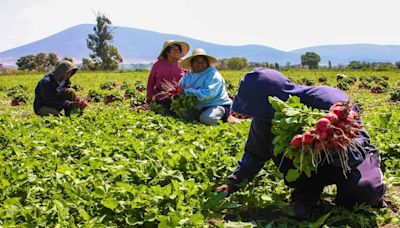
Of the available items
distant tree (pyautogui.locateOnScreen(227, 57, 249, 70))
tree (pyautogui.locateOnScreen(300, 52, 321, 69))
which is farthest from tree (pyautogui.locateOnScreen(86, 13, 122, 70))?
tree (pyautogui.locateOnScreen(300, 52, 321, 69))

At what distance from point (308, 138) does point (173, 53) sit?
5.68 meters

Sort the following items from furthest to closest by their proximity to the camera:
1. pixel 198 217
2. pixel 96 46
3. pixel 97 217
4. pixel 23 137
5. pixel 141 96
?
pixel 96 46
pixel 141 96
pixel 23 137
pixel 97 217
pixel 198 217

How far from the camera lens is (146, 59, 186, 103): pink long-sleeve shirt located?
26.4ft

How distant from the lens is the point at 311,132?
100.0 inches

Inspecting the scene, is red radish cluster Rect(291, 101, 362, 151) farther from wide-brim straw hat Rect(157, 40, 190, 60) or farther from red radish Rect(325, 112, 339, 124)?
wide-brim straw hat Rect(157, 40, 190, 60)

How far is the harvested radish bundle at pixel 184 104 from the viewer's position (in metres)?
7.14

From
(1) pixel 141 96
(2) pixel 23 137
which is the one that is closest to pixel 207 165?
(2) pixel 23 137

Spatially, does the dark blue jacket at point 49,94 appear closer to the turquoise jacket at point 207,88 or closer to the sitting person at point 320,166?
the turquoise jacket at point 207,88

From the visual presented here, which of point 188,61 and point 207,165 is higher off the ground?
point 188,61

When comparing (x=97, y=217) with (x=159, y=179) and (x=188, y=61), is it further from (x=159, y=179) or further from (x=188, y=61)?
(x=188, y=61)

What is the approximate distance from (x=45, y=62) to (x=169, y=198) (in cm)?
7031

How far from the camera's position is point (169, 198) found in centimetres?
290

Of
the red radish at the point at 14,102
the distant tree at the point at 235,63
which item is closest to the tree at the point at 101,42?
the distant tree at the point at 235,63

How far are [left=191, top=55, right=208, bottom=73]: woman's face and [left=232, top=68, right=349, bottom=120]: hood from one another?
4.15 m
